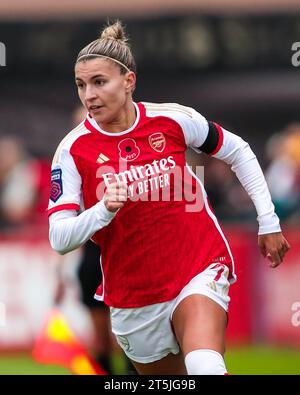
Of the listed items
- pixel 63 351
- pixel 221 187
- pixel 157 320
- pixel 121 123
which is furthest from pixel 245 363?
pixel 121 123

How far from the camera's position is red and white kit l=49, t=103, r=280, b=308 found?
6453 millimetres

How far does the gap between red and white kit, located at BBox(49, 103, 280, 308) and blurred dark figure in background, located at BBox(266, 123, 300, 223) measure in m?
6.17

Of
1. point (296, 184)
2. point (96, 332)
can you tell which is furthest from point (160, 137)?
point (296, 184)

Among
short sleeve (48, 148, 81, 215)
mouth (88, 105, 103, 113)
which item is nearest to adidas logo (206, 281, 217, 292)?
short sleeve (48, 148, 81, 215)

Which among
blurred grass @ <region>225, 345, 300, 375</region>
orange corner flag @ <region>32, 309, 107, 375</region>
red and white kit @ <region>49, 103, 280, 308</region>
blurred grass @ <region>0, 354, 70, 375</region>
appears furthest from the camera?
blurred grass @ <region>0, 354, 70, 375</region>

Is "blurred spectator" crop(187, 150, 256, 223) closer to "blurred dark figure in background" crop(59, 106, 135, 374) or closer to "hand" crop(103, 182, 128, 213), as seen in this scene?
"blurred dark figure in background" crop(59, 106, 135, 374)

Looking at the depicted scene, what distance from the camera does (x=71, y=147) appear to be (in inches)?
255

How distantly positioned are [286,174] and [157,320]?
279 inches

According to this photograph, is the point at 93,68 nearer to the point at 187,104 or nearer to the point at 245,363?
the point at 245,363

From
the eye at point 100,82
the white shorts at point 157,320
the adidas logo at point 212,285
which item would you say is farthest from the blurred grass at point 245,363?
the eye at point 100,82

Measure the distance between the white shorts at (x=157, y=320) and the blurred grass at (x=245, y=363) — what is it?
3635 mm

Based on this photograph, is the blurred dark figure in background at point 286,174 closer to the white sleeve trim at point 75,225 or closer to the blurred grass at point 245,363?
the blurred grass at point 245,363

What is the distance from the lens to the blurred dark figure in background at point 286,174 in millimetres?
12859

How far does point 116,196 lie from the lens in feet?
19.9
